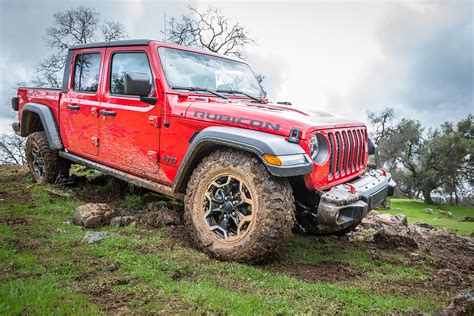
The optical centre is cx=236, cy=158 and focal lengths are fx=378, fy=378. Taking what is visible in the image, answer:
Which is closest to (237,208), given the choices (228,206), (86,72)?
(228,206)

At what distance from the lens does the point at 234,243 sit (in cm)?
339

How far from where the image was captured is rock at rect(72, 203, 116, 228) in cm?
440

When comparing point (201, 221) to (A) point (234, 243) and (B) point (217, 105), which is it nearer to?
(A) point (234, 243)

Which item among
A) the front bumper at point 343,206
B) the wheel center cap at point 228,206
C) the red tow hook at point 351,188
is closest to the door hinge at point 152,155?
the wheel center cap at point 228,206

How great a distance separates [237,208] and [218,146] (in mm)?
644

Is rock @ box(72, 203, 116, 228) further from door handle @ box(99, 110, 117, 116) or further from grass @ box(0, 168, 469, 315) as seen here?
door handle @ box(99, 110, 117, 116)

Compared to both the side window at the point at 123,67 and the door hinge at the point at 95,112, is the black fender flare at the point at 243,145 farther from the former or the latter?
the door hinge at the point at 95,112

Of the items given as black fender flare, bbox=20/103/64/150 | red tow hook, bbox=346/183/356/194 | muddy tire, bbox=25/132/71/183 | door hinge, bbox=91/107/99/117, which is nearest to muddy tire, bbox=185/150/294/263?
red tow hook, bbox=346/183/356/194

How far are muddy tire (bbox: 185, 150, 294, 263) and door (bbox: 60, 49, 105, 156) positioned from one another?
217 centimetres

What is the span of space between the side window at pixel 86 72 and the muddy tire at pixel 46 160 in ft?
3.92

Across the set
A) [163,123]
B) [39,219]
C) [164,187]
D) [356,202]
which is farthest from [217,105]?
[39,219]

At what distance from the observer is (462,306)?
235cm

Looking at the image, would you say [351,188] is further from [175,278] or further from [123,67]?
[123,67]

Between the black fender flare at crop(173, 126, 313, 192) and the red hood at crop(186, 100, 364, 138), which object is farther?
the red hood at crop(186, 100, 364, 138)
